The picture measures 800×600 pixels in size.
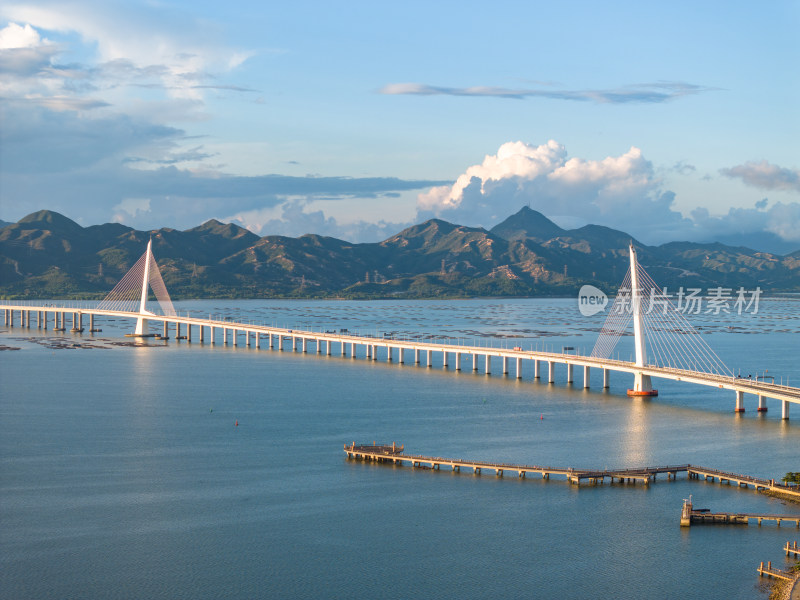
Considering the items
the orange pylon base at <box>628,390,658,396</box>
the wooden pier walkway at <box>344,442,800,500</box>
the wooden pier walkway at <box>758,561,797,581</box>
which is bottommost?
the wooden pier walkway at <box>758,561,797,581</box>

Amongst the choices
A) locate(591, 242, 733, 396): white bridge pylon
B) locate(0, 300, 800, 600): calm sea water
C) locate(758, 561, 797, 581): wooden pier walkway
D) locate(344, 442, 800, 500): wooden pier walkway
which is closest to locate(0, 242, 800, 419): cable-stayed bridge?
locate(591, 242, 733, 396): white bridge pylon

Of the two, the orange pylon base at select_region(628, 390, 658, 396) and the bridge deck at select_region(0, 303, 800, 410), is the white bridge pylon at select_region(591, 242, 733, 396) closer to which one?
the orange pylon base at select_region(628, 390, 658, 396)

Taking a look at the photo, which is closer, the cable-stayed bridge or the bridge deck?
the bridge deck

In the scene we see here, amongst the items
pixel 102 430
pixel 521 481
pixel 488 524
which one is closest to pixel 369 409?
pixel 102 430

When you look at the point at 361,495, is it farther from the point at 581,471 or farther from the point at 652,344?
the point at 652,344

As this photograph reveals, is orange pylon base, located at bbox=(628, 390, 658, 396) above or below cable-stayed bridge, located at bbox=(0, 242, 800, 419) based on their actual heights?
below

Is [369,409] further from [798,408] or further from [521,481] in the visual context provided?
[798,408]
